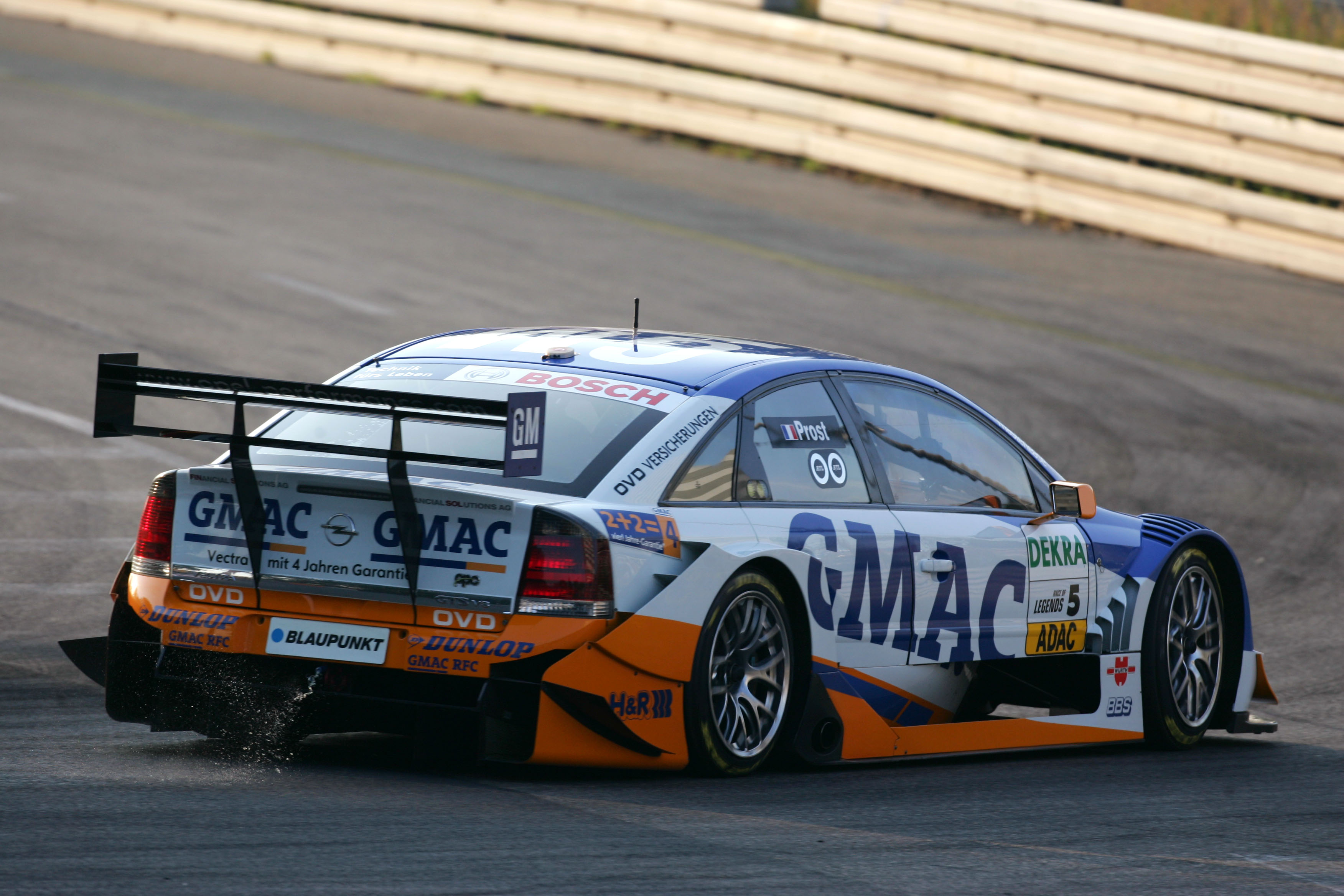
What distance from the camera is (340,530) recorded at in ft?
19.1

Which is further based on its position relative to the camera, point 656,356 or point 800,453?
point 656,356

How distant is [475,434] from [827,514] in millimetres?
1251

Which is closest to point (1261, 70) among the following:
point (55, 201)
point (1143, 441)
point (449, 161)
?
point (1143, 441)

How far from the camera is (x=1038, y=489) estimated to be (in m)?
7.64

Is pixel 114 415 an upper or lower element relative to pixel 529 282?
lower

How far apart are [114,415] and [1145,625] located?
4242 millimetres

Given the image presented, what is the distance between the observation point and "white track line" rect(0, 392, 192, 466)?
38.2 ft

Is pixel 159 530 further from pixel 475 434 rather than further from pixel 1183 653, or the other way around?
pixel 1183 653

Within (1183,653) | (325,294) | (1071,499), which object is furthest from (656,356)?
(325,294)

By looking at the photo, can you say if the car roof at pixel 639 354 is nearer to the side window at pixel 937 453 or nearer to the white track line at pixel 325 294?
the side window at pixel 937 453

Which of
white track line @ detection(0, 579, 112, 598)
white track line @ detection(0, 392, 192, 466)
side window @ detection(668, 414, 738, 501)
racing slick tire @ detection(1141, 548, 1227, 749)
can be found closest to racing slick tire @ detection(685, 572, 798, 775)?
side window @ detection(668, 414, 738, 501)

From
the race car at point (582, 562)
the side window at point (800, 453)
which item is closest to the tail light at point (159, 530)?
the race car at point (582, 562)

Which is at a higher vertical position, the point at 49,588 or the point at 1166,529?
the point at 1166,529

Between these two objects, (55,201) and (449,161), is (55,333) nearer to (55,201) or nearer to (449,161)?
(55,201)
